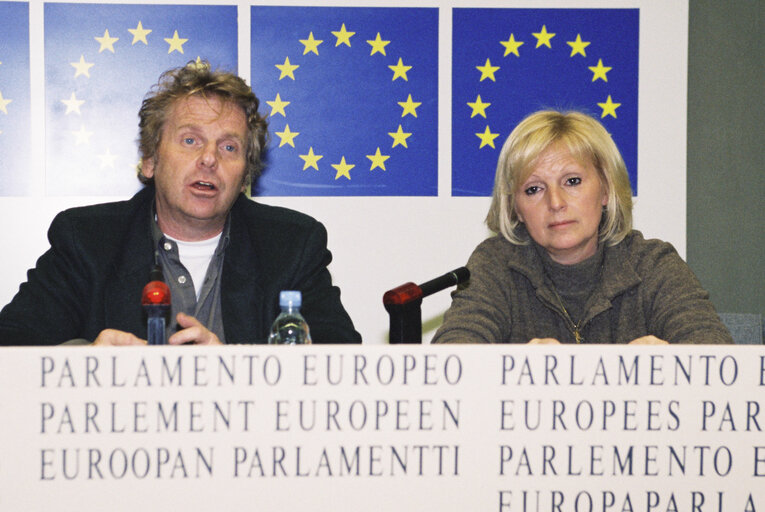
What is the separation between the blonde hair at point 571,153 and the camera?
2027mm

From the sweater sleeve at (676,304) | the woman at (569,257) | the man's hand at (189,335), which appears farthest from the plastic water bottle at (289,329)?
the sweater sleeve at (676,304)

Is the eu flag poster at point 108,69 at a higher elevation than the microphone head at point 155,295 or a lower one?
higher

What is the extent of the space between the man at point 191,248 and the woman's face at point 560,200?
22.1 inches

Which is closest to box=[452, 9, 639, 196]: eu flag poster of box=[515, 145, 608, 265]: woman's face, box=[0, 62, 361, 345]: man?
box=[515, 145, 608, 265]: woman's face

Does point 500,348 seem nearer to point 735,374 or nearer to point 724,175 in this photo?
point 735,374

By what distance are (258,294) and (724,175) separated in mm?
1906

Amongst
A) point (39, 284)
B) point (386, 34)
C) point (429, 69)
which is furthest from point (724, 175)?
point (39, 284)

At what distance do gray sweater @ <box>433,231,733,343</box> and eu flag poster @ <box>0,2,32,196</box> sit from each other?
1.61 m

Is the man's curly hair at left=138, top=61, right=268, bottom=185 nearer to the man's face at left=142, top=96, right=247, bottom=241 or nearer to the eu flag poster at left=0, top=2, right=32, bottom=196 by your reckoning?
the man's face at left=142, top=96, right=247, bottom=241

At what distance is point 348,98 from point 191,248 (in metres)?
0.88

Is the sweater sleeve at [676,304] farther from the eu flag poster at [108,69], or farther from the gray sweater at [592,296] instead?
the eu flag poster at [108,69]

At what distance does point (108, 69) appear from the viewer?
8.73ft

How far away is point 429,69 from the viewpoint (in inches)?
108

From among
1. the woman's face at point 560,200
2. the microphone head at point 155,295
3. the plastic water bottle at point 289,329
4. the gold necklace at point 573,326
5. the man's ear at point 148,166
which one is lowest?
the gold necklace at point 573,326
